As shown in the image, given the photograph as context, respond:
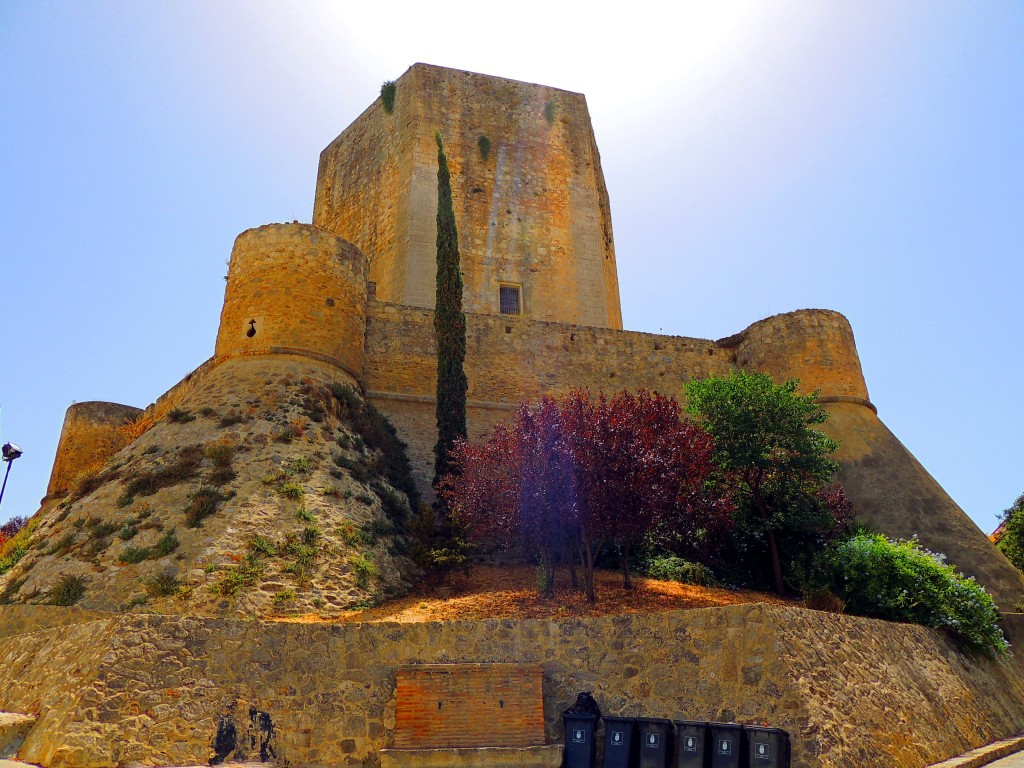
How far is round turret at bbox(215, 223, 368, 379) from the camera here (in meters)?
14.2

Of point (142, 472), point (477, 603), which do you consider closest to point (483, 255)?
point (142, 472)

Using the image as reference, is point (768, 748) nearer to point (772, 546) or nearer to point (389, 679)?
point (389, 679)

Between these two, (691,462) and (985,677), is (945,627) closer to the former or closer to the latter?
(985,677)

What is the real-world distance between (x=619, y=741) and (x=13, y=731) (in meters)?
5.42

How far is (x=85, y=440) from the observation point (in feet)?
66.3

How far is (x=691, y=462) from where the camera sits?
1055cm

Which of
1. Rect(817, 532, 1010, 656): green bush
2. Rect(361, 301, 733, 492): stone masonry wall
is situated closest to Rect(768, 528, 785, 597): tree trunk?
Rect(817, 532, 1010, 656): green bush

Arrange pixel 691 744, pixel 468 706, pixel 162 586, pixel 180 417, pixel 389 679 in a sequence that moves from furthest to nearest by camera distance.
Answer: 1. pixel 180 417
2. pixel 162 586
3. pixel 389 679
4. pixel 468 706
5. pixel 691 744

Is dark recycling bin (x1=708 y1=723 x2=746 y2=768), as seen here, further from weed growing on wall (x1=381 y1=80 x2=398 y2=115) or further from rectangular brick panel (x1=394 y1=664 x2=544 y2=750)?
weed growing on wall (x1=381 y1=80 x2=398 y2=115)

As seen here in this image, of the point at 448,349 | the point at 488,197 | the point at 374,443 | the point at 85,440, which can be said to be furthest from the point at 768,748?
the point at 85,440

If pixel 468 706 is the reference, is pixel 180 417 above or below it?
above

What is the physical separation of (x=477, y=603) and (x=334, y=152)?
1843cm

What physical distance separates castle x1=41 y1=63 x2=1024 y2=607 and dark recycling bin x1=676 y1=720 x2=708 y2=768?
26.8 feet

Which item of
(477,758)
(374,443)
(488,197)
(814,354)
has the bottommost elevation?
(477,758)
